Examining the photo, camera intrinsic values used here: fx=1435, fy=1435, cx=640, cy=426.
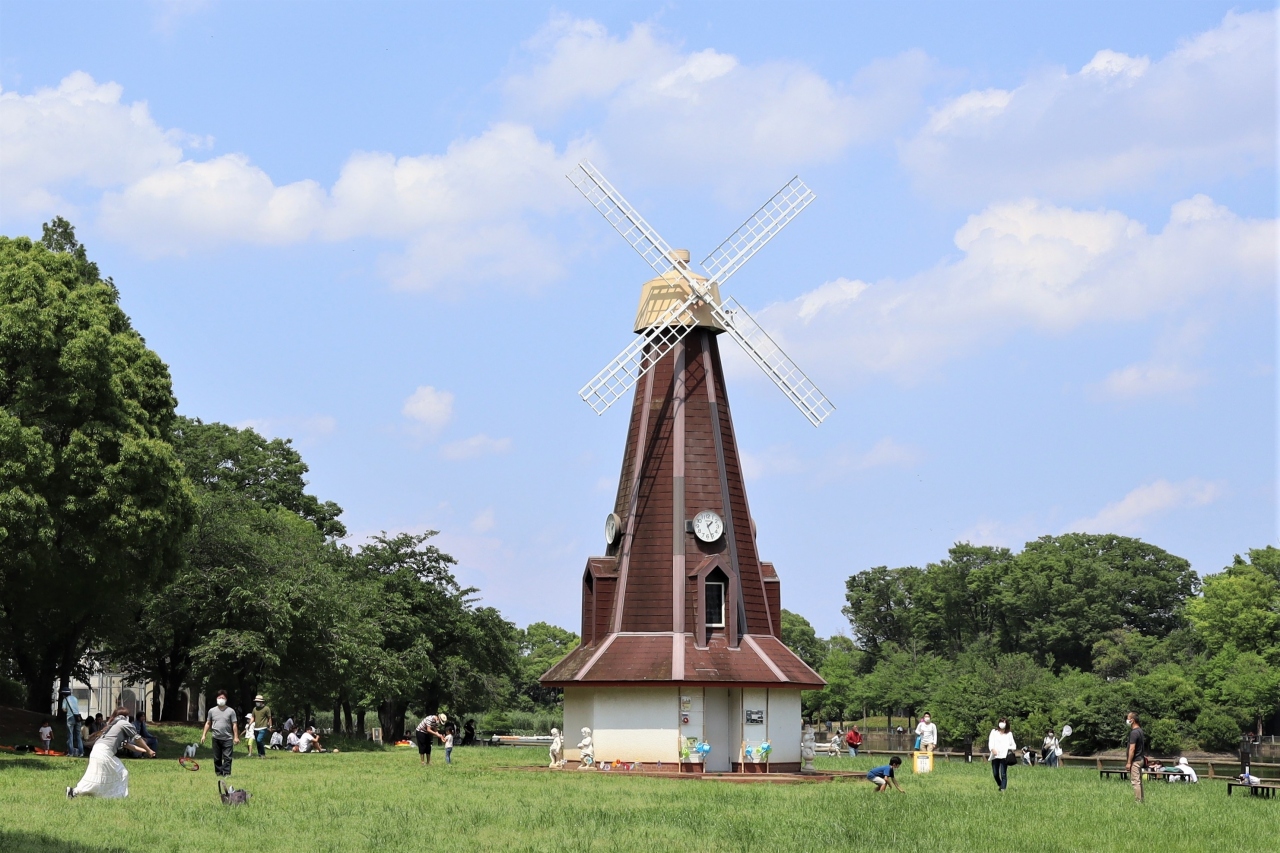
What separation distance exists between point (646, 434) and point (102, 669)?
27.3m

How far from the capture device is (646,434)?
3506 centimetres

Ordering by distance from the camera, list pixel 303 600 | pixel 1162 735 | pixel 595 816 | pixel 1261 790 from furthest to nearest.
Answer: pixel 1162 735, pixel 303 600, pixel 1261 790, pixel 595 816

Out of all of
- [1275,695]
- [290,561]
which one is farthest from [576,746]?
[1275,695]

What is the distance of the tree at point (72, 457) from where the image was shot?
27.8 metres

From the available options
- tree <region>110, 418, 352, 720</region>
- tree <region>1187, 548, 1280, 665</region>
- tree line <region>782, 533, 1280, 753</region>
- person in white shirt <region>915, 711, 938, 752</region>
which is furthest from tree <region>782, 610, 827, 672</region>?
person in white shirt <region>915, 711, 938, 752</region>

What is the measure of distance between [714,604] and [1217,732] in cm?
3090

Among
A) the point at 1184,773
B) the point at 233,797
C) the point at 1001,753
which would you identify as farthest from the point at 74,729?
the point at 1184,773

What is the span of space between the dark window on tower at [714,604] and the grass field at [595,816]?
7539mm

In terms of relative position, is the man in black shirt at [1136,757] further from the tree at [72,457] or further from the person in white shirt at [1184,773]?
the tree at [72,457]

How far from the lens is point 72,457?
95.8 feet

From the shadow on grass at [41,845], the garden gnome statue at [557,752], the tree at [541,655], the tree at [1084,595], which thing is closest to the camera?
the shadow on grass at [41,845]

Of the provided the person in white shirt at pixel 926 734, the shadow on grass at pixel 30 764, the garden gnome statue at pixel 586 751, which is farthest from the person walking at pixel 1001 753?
the shadow on grass at pixel 30 764

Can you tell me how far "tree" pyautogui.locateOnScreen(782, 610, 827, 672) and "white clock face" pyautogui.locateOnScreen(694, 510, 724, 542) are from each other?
79026 millimetres

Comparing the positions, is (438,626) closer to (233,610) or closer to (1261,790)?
(233,610)
